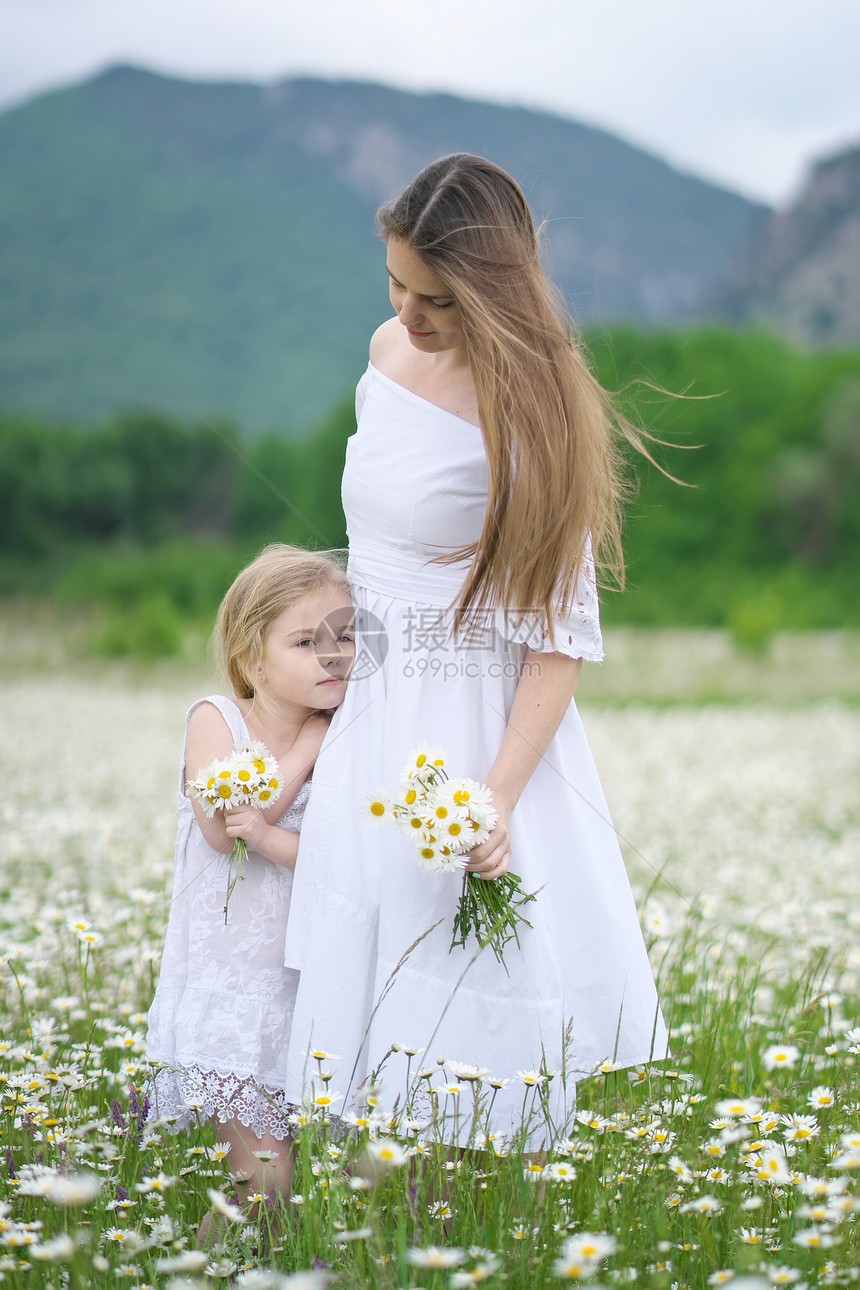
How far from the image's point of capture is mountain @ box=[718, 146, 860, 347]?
5647cm

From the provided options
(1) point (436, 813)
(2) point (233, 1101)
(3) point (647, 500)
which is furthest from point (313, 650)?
(3) point (647, 500)

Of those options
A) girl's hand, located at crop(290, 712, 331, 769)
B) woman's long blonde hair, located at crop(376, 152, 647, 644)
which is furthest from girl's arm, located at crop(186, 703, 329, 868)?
woman's long blonde hair, located at crop(376, 152, 647, 644)

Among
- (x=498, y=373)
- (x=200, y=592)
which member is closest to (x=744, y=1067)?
(x=498, y=373)

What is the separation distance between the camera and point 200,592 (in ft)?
92.7

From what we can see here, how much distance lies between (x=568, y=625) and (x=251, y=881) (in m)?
0.87

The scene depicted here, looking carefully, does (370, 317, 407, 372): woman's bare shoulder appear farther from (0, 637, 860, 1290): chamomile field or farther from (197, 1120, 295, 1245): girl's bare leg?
(197, 1120, 295, 1245): girl's bare leg

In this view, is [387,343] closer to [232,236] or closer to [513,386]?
[513,386]

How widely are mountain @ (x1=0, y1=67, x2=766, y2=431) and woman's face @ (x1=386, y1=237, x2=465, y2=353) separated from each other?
26.4 metres

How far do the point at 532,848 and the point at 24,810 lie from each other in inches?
211

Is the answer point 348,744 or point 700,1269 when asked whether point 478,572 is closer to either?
point 348,744

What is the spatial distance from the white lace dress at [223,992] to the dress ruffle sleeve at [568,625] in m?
0.60

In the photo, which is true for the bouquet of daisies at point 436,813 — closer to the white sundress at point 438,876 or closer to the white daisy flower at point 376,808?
the white daisy flower at point 376,808

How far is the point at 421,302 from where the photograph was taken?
6.60 feet

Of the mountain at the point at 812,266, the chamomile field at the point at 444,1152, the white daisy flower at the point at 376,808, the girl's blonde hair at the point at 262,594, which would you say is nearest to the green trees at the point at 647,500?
the mountain at the point at 812,266
